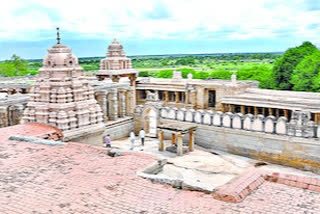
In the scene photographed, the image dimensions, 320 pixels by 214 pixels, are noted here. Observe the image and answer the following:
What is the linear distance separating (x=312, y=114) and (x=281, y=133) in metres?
6.52

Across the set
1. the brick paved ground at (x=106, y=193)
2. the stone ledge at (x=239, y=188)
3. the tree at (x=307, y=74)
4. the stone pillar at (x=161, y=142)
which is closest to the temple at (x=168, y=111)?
the stone pillar at (x=161, y=142)

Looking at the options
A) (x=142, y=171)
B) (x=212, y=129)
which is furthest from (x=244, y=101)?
(x=142, y=171)

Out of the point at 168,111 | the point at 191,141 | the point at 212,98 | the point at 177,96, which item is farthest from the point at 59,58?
the point at 177,96

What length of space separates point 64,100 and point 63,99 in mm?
66

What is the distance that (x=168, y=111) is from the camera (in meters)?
26.1

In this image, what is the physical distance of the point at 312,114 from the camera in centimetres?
2605

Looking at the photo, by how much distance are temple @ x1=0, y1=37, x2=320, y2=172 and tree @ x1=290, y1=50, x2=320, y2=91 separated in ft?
22.3

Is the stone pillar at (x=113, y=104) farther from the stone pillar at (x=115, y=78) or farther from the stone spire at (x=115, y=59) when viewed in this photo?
the stone spire at (x=115, y=59)

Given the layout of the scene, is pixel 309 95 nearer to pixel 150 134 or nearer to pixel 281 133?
pixel 281 133

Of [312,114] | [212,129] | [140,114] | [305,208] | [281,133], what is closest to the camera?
[305,208]

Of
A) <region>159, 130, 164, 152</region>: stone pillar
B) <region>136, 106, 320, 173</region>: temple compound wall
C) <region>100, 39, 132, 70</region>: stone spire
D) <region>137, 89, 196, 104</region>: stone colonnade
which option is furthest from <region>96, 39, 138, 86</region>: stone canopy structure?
<region>159, 130, 164, 152</region>: stone pillar

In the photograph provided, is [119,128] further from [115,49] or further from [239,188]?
[239,188]

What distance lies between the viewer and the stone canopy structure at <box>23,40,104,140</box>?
1616 cm

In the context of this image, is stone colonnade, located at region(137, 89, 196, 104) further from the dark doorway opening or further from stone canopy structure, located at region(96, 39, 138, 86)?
stone canopy structure, located at region(96, 39, 138, 86)
